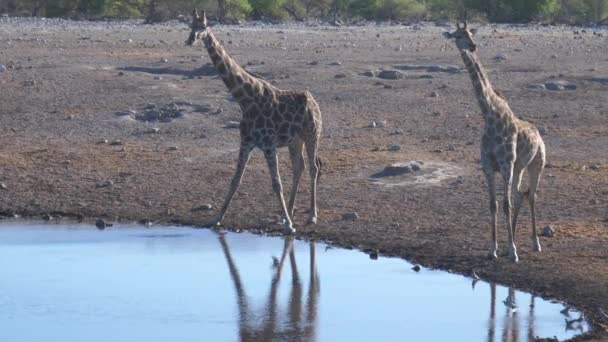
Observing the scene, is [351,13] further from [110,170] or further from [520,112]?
[110,170]

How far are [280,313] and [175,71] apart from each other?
477 inches

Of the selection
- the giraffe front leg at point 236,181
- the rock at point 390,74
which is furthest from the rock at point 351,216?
the rock at point 390,74

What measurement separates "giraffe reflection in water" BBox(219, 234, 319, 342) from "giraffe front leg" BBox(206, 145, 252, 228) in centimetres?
126

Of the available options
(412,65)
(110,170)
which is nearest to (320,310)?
(110,170)

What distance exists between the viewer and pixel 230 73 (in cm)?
1373

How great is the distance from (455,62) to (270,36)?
7.62m

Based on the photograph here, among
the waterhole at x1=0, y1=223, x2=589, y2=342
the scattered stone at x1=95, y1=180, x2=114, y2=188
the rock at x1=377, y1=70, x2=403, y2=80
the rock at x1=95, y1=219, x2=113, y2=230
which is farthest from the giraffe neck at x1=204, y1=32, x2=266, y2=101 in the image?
the rock at x1=377, y1=70, x2=403, y2=80

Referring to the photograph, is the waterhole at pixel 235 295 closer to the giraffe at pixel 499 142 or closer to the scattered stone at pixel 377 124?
the giraffe at pixel 499 142

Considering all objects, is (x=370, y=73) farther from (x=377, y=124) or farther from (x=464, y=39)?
(x=464, y=39)

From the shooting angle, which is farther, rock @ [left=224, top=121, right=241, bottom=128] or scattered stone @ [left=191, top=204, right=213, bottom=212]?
A: rock @ [left=224, top=121, right=241, bottom=128]

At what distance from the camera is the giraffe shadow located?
21794mm

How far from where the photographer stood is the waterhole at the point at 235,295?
32.6ft

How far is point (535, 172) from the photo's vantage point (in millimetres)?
12031

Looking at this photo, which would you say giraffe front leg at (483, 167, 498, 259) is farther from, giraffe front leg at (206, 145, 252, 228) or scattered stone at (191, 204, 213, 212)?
scattered stone at (191, 204, 213, 212)
